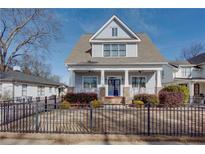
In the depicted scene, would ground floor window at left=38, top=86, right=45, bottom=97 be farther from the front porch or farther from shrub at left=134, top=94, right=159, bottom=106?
shrub at left=134, top=94, right=159, bottom=106

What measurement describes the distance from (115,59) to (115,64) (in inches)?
39.3

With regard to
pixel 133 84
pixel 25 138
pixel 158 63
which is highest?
pixel 158 63

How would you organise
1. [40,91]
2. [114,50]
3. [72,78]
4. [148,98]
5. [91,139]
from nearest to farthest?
[91,139]
[148,98]
[72,78]
[114,50]
[40,91]

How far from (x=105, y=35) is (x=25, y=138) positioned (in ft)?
51.7

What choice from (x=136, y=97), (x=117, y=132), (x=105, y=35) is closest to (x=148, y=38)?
(x=105, y=35)

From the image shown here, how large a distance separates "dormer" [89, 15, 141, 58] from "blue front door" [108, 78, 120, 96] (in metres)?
2.67

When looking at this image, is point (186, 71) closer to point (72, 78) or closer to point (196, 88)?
point (196, 88)

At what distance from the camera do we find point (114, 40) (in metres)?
20.7

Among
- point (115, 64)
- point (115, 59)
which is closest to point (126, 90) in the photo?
point (115, 64)

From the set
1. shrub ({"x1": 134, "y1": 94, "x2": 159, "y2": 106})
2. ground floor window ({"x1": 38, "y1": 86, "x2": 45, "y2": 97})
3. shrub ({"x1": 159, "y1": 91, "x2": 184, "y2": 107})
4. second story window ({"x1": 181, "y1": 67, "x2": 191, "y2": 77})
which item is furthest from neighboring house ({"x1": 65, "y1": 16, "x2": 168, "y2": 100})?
second story window ({"x1": 181, "y1": 67, "x2": 191, "y2": 77})

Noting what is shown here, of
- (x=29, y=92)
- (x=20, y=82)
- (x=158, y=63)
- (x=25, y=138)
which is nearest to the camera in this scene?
(x=25, y=138)

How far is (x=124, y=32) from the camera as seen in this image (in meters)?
21.0

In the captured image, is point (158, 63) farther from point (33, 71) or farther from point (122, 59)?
point (33, 71)

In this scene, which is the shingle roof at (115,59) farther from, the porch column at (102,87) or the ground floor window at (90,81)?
the ground floor window at (90,81)
